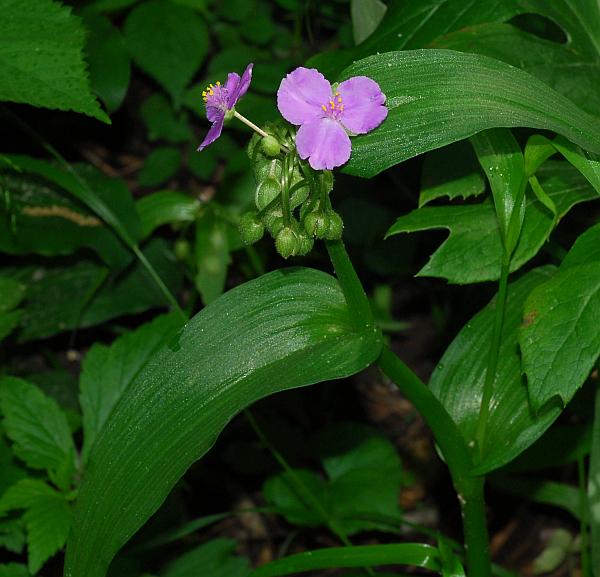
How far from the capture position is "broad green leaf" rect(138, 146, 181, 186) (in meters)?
2.85

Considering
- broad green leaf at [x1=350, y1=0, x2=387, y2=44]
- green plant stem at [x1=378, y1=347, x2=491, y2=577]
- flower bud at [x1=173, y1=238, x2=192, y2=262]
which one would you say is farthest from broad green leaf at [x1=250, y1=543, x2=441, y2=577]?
broad green leaf at [x1=350, y1=0, x2=387, y2=44]

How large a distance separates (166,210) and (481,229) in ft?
3.67

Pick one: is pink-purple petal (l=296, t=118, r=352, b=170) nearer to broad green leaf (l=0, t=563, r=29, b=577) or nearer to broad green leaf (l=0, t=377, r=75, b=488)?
broad green leaf (l=0, t=377, r=75, b=488)

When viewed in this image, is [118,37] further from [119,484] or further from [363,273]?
[119,484]

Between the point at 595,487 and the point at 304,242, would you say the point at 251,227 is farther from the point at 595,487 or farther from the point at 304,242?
the point at 595,487

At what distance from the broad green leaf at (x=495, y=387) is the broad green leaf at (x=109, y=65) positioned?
128 centimetres

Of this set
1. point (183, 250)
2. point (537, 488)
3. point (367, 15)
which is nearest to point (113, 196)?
point (183, 250)

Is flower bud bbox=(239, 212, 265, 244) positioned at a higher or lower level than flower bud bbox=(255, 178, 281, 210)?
lower

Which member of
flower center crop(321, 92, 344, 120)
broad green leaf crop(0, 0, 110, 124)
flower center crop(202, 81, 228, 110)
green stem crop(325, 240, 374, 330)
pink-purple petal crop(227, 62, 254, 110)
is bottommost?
green stem crop(325, 240, 374, 330)

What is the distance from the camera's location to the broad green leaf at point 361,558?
1484 mm

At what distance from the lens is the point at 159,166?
2873mm

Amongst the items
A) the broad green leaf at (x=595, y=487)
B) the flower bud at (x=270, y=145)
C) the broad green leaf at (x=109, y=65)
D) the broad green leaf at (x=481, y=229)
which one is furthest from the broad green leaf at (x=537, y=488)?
the broad green leaf at (x=109, y=65)

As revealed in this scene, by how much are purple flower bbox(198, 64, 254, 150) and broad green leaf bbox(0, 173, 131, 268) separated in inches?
45.8

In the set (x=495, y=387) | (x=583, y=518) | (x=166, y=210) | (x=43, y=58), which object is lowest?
(x=583, y=518)
